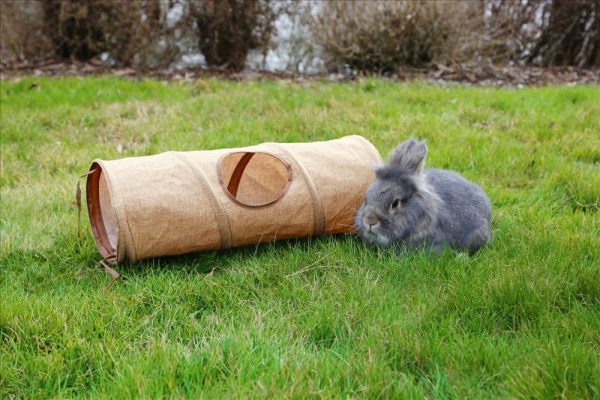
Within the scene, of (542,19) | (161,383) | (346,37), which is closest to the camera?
(161,383)

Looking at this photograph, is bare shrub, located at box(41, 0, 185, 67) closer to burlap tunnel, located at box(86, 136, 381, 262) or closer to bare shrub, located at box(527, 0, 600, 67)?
burlap tunnel, located at box(86, 136, 381, 262)

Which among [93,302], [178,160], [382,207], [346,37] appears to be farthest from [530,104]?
[93,302]

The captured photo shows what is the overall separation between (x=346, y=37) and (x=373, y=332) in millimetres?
6284

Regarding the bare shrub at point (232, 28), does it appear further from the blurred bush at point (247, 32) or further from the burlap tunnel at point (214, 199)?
the burlap tunnel at point (214, 199)

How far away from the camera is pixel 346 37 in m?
8.33

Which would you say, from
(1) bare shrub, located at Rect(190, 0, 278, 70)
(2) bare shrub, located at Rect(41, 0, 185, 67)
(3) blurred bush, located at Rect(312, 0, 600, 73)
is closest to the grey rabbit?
(3) blurred bush, located at Rect(312, 0, 600, 73)

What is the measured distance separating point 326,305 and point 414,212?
0.83 m

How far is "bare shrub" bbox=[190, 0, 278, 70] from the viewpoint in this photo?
8.45m

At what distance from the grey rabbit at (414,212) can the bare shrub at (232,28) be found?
5.51 m

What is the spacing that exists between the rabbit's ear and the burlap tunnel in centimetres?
38

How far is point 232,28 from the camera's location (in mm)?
8578

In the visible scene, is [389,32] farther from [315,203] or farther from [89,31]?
[315,203]

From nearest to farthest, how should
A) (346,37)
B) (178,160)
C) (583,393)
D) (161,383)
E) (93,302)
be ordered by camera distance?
1. (583,393)
2. (161,383)
3. (93,302)
4. (178,160)
5. (346,37)

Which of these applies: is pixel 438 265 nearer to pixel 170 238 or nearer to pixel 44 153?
pixel 170 238
